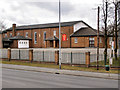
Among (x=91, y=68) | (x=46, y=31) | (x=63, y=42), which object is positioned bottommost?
(x=91, y=68)

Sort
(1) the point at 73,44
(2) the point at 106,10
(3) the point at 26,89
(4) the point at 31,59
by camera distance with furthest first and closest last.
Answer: (1) the point at 73,44, (4) the point at 31,59, (2) the point at 106,10, (3) the point at 26,89

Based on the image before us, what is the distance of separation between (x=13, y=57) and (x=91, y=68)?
1676 cm

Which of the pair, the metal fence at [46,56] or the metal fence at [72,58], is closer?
the metal fence at [72,58]

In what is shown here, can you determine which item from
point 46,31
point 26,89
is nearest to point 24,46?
point 46,31

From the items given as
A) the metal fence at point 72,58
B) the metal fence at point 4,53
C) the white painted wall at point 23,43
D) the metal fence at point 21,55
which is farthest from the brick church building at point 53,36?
the metal fence at point 72,58

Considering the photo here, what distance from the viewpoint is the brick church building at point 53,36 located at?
49.9m

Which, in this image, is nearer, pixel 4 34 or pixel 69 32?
pixel 69 32

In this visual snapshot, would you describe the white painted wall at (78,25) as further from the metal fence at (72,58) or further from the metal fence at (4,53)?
the metal fence at (72,58)

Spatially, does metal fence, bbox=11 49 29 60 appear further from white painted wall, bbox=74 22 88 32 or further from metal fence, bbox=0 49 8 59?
white painted wall, bbox=74 22 88 32

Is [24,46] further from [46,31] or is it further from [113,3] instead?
[113,3]

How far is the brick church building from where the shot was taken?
164 ft

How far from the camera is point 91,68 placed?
21.1 m

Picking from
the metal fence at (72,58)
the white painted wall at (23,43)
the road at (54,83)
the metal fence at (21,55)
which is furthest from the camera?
the white painted wall at (23,43)

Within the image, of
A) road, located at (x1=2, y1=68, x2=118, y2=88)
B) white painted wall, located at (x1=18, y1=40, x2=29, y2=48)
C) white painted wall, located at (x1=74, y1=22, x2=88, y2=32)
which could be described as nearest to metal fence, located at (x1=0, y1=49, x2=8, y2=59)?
road, located at (x1=2, y1=68, x2=118, y2=88)
